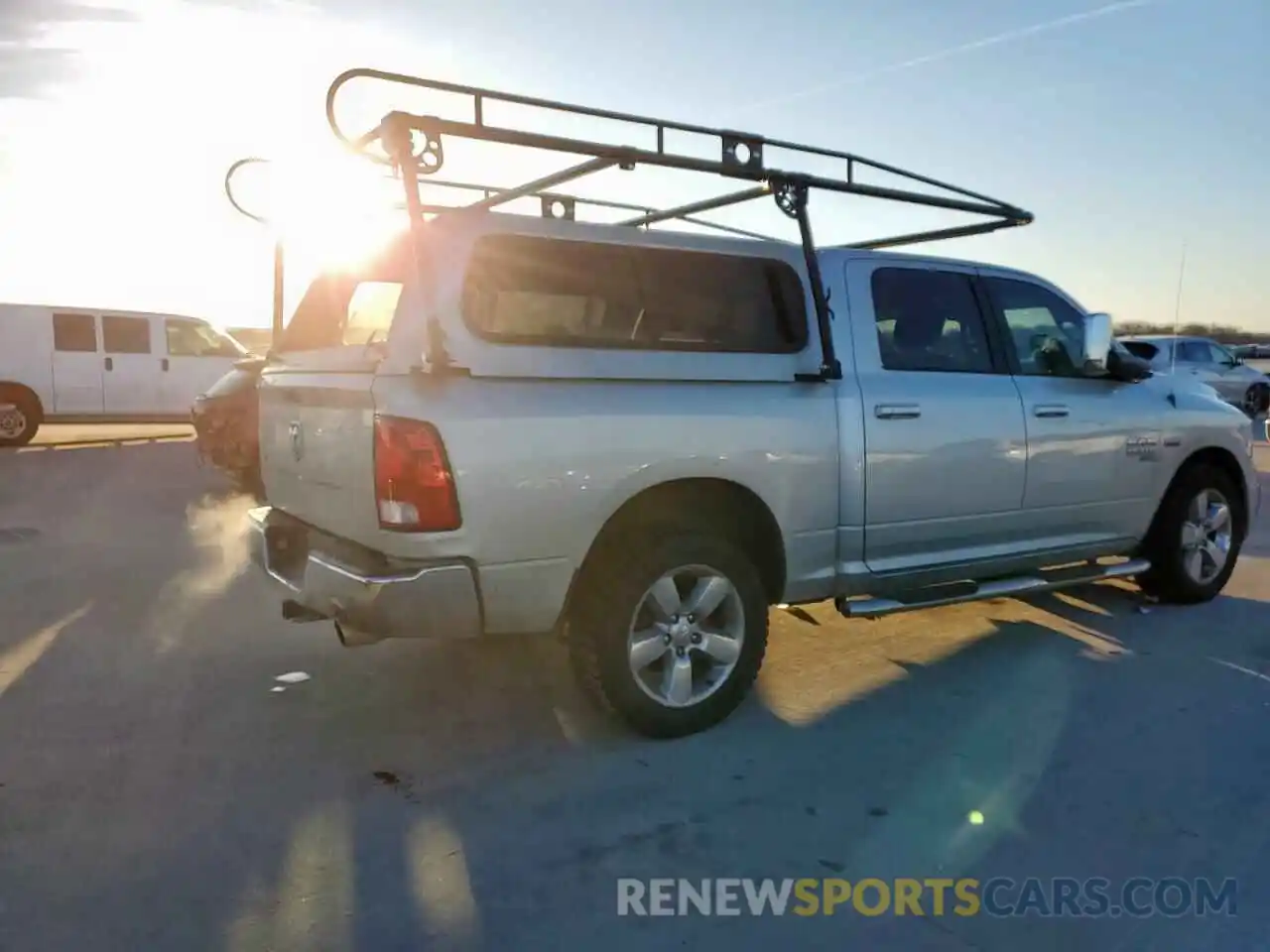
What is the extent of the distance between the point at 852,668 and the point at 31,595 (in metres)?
4.76

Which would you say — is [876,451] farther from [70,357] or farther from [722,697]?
[70,357]

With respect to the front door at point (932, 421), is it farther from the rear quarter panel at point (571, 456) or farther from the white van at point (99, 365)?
the white van at point (99, 365)

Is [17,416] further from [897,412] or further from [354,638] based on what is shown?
[897,412]

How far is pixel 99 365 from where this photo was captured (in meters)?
14.0

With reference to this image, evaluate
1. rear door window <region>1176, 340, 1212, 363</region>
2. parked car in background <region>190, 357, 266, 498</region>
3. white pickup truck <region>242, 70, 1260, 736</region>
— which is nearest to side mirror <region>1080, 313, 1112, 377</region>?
white pickup truck <region>242, 70, 1260, 736</region>

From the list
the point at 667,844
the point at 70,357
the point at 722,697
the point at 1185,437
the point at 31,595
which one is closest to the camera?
the point at 667,844

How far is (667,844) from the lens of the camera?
311 cm

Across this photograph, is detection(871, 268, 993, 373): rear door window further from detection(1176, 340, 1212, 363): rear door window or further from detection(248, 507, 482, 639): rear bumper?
detection(1176, 340, 1212, 363): rear door window

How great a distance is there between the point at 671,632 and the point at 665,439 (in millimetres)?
750

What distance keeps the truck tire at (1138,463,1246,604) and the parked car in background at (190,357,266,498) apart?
20.7ft

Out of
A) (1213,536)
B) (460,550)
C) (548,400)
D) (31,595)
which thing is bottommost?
(31,595)

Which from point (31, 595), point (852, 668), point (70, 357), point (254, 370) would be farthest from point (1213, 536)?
point (70, 357)

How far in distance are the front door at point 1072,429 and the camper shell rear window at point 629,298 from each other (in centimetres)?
146

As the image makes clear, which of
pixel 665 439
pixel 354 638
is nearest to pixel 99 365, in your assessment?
pixel 354 638
